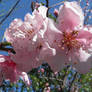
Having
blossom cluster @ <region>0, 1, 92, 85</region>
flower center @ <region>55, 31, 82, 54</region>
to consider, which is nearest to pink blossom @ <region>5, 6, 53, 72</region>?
blossom cluster @ <region>0, 1, 92, 85</region>

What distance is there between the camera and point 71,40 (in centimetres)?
89

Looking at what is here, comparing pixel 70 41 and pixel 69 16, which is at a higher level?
pixel 69 16

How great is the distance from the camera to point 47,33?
30.5 inches

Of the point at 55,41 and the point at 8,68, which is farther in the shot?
the point at 8,68

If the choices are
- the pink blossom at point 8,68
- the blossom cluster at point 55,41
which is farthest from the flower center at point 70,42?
the pink blossom at point 8,68

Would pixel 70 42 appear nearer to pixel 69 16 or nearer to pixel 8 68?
pixel 69 16

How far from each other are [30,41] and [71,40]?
0.22m

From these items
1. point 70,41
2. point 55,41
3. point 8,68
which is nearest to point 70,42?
point 70,41

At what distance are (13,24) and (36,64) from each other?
11.2 inches

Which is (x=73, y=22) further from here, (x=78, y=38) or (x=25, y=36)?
(x=25, y=36)

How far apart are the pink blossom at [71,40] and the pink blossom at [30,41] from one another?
0.05 m

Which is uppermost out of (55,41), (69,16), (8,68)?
(69,16)

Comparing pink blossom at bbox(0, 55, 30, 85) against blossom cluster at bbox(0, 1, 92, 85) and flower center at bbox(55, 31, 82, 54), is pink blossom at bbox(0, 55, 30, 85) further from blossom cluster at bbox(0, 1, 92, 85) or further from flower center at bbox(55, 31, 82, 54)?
flower center at bbox(55, 31, 82, 54)

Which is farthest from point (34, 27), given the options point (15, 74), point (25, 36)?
point (15, 74)
